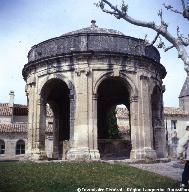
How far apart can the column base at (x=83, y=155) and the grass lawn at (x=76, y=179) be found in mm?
2960

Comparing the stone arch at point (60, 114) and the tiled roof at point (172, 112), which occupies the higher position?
the tiled roof at point (172, 112)

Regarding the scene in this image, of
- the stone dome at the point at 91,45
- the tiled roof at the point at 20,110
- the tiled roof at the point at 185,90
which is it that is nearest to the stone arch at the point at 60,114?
the stone dome at the point at 91,45

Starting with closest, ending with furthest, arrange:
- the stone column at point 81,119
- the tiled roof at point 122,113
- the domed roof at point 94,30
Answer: the stone column at point 81,119 → the domed roof at point 94,30 → the tiled roof at point 122,113

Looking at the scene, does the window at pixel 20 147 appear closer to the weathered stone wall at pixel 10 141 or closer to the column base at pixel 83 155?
the weathered stone wall at pixel 10 141

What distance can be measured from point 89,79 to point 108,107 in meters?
7.05

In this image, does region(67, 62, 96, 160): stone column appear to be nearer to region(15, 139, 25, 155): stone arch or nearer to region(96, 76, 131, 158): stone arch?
region(96, 76, 131, 158): stone arch

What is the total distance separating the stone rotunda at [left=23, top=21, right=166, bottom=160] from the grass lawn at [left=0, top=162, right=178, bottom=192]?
3916 millimetres

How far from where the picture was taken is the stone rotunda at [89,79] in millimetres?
17031

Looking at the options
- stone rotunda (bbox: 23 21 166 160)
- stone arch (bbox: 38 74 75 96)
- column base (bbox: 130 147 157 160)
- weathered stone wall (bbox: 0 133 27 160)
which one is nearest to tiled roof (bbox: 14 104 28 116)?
weathered stone wall (bbox: 0 133 27 160)

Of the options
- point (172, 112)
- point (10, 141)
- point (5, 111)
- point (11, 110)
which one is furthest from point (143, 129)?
point (172, 112)

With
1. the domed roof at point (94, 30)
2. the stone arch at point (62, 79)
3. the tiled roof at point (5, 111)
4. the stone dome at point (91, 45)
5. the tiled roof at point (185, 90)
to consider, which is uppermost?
the tiled roof at point (185, 90)

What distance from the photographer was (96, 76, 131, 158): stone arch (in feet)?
65.6

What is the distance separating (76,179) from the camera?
Result: 10.7 meters

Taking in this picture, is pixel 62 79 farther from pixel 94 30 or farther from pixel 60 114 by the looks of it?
pixel 60 114
